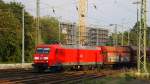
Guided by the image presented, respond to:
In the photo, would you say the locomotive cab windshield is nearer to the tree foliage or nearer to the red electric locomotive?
the red electric locomotive

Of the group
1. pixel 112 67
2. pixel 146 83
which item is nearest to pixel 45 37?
pixel 112 67

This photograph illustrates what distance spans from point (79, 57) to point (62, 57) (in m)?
3.84

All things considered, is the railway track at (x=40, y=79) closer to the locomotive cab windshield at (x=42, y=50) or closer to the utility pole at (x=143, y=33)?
the utility pole at (x=143, y=33)

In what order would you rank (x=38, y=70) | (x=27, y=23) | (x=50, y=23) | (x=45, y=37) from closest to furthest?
(x=38, y=70) → (x=27, y=23) → (x=45, y=37) → (x=50, y=23)

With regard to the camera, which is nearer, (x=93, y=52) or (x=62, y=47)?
(x=62, y=47)

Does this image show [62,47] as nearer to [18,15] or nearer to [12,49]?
[12,49]

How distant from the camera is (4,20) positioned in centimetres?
7556

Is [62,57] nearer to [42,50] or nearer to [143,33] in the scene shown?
[42,50]

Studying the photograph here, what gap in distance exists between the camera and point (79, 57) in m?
48.4

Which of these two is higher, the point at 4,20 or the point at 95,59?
the point at 4,20

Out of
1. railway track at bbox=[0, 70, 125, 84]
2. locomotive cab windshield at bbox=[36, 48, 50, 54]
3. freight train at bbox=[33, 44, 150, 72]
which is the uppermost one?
locomotive cab windshield at bbox=[36, 48, 50, 54]

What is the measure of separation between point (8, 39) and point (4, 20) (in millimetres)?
3609

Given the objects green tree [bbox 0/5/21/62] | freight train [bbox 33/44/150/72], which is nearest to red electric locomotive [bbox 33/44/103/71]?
freight train [bbox 33/44/150/72]

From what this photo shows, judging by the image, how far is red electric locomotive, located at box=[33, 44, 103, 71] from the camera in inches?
1708
